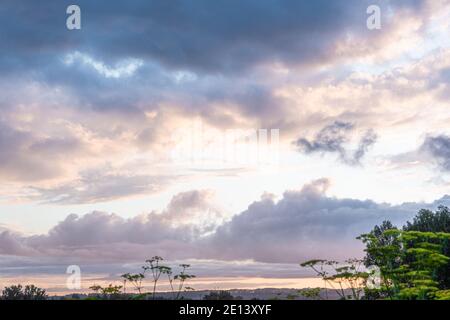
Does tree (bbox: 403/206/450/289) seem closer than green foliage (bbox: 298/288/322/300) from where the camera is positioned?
No

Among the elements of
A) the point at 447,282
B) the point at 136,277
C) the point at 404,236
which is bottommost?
the point at 447,282

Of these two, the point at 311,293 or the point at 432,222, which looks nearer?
the point at 311,293

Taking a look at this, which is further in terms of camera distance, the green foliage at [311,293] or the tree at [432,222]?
the tree at [432,222]
